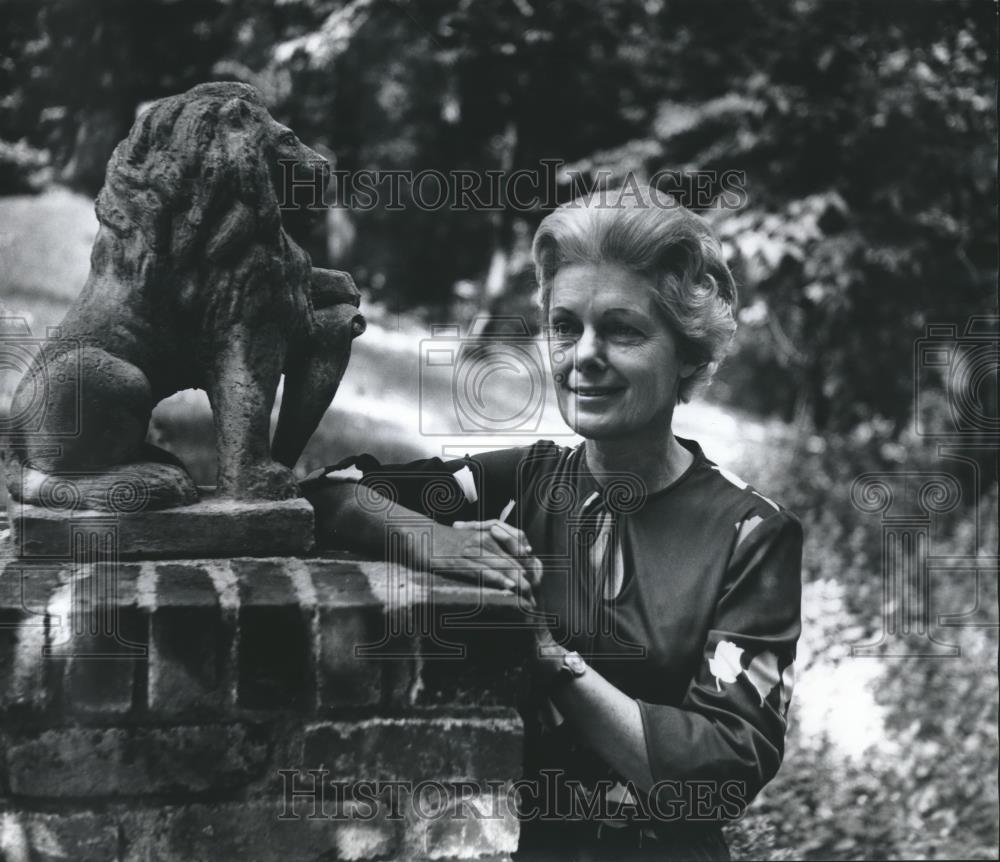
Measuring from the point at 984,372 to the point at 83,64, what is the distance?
568cm

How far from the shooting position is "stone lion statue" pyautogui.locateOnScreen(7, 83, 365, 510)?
181 cm

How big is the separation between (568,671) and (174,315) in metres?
0.89

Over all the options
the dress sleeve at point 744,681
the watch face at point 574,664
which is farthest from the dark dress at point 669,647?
the watch face at point 574,664

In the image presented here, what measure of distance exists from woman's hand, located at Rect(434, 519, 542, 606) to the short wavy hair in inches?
20.2

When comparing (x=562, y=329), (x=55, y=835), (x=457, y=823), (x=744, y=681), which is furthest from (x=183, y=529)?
(x=744, y=681)

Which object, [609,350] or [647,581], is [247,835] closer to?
[647,581]

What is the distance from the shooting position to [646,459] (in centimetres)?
207

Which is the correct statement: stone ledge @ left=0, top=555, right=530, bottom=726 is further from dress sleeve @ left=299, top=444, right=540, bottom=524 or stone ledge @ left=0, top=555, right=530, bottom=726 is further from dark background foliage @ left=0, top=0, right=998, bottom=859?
dark background foliage @ left=0, top=0, right=998, bottom=859

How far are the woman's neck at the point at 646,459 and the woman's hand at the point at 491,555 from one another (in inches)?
14.4

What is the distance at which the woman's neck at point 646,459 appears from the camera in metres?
2.06

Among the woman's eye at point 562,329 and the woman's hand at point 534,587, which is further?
the woman's eye at point 562,329

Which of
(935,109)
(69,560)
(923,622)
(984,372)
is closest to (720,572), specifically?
(69,560)

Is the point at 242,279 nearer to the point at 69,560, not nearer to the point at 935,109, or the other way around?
the point at 69,560

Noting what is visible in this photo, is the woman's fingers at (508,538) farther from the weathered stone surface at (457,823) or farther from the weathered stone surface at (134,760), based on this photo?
the weathered stone surface at (134,760)
